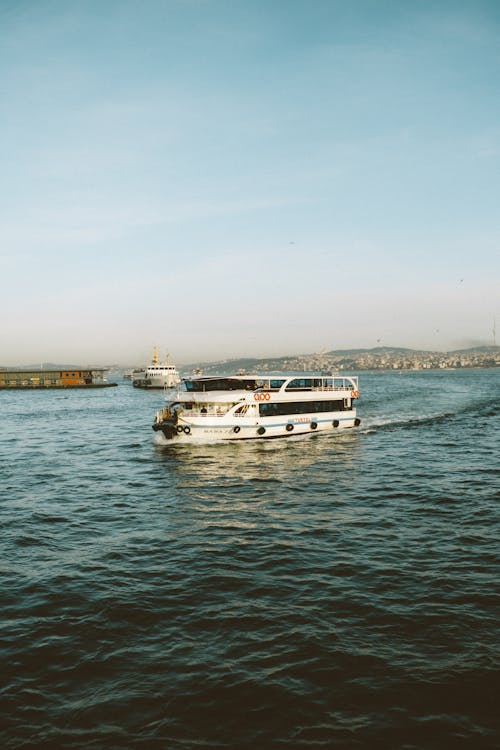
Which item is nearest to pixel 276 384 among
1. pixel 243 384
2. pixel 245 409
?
pixel 243 384

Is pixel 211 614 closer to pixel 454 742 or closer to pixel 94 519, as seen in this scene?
pixel 454 742

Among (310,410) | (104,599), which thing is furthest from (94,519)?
(310,410)

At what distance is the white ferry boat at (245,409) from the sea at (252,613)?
35.3ft

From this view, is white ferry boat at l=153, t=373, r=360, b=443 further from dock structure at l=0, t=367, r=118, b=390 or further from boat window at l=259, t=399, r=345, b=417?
dock structure at l=0, t=367, r=118, b=390

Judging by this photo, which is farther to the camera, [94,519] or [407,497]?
[407,497]

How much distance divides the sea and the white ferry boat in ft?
35.3

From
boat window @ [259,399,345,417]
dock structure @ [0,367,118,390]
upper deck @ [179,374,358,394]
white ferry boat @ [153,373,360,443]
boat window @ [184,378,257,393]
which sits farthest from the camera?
dock structure @ [0,367,118,390]

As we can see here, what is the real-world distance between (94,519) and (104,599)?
327 inches

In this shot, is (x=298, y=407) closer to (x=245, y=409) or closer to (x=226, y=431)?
(x=245, y=409)

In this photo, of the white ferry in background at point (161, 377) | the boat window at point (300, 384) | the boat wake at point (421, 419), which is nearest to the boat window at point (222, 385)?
the boat window at point (300, 384)

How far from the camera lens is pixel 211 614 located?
13.2 meters

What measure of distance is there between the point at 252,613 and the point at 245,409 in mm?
28066

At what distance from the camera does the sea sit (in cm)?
930

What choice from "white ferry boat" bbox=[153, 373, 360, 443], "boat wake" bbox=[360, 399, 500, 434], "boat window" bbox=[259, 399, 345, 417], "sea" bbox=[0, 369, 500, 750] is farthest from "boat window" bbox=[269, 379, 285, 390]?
"sea" bbox=[0, 369, 500, 750]
